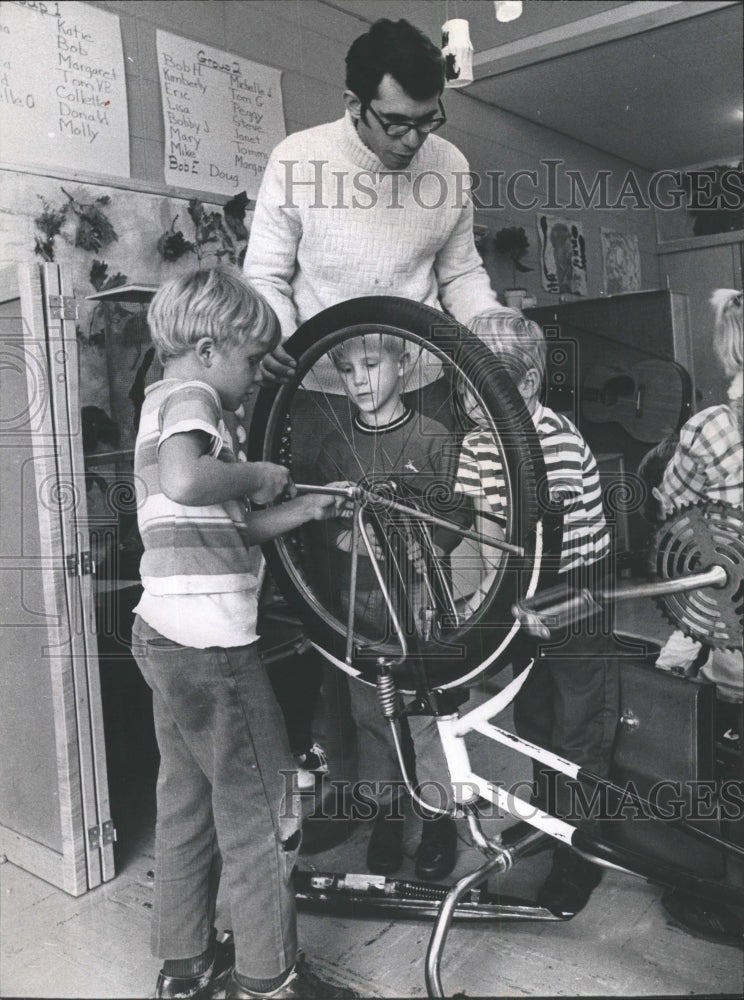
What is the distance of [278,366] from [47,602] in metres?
0.69

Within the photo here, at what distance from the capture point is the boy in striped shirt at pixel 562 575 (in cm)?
154

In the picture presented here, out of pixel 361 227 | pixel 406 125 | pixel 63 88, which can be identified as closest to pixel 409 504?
pixel 361 227

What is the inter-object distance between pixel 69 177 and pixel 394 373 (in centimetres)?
74

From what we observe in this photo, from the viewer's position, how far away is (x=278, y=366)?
167 centimetres

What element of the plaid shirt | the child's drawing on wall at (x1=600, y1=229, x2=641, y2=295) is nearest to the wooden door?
the child's drawing on wall at (x1=600, y1=229, x2=641, y2=295)

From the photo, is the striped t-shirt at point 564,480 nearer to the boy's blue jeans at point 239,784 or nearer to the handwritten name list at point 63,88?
the boy's blue jeans at point 239,784

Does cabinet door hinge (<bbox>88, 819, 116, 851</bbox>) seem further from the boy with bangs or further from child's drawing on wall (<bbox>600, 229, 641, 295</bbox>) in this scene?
child's drawing on wall (<bbox>600, 229, 641, 295</bbox>)

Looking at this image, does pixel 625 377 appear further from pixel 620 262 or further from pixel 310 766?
pixel 310 766

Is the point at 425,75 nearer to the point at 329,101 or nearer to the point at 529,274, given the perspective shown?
the point at 329,101

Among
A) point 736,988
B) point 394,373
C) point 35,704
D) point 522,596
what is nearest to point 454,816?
point 522,596

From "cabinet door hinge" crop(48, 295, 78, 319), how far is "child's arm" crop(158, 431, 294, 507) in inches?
21.0

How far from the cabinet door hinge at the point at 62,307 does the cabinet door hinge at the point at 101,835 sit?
103 cm

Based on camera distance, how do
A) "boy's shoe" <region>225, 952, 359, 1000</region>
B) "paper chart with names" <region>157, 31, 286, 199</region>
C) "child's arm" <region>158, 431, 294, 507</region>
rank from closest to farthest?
"child's arm" <region>158, 431, 294, 507</region> → "boy's shoe" <region>225, 952, 359, 1000</region> → "paper chart with names" <region>157, 31, 286, 199</region>

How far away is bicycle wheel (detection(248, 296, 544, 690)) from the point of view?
4.96 feet
